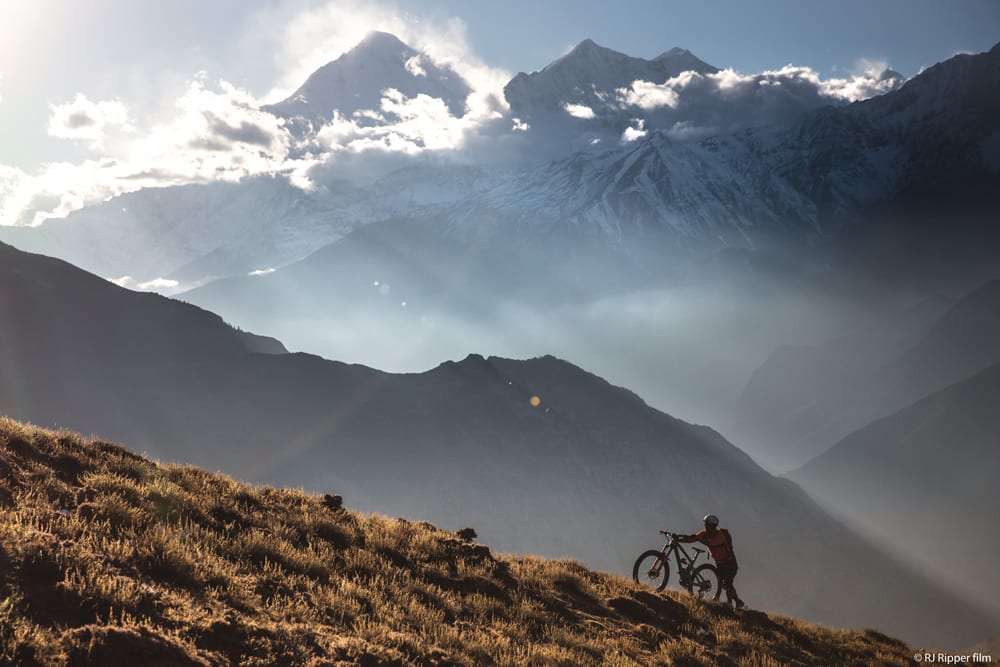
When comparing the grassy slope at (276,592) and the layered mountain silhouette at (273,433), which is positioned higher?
the layered mountain silhouette at (273,433)

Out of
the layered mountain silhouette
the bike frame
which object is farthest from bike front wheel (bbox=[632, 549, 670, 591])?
the layered mountain silhouette

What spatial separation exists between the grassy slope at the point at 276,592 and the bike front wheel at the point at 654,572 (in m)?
1.15

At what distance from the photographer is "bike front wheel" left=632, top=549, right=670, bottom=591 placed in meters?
17.2

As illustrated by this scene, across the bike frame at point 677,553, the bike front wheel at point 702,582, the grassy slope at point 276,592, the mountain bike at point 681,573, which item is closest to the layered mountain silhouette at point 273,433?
the mountain bike at point 681,573

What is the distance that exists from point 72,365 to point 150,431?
29297 millimetres

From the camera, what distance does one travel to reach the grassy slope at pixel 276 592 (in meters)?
6.66

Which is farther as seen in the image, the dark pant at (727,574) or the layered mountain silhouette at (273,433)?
the layered mountain silhouette at (273,433)

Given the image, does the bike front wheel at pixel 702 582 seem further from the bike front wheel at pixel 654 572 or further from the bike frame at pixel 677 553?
the bike front wheel at pixel 654 572

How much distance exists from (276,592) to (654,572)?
38.2 feet

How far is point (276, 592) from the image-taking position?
28.8 ft

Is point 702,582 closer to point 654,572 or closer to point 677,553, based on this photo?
point 677,553

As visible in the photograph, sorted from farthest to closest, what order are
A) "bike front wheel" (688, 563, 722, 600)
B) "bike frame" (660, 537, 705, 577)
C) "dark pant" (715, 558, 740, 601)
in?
"bike frame" (660, 537, 705, 577) → "bike front wheel" (688, 563, 722, 600) → "dark pant" (715, 558, 740, 601)

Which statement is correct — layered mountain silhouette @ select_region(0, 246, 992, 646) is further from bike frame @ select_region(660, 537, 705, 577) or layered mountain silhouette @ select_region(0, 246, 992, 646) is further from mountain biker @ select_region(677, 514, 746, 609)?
mountain biker @ select_region(677, 514, 746, 609)

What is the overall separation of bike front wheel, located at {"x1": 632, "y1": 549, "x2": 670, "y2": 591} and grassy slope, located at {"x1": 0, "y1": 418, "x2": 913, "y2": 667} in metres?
1.15
